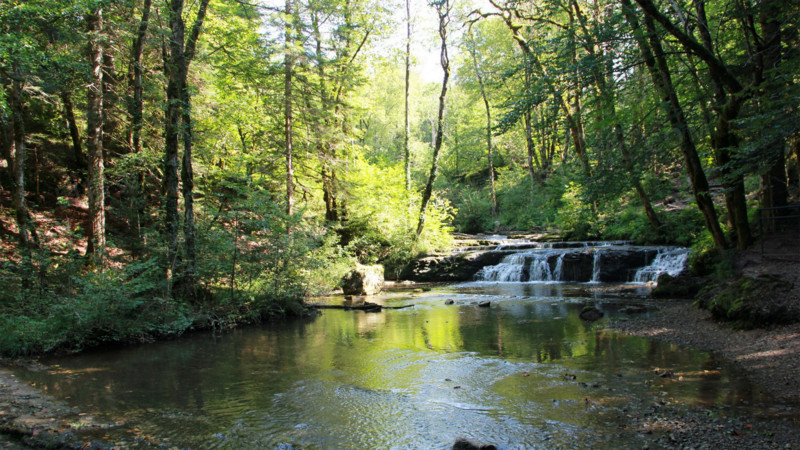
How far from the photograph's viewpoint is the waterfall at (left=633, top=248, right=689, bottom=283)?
15.9 metres

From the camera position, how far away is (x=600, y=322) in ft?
32.5

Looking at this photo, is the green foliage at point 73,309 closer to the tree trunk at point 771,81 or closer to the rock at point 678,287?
the tree trunk at point 771,81

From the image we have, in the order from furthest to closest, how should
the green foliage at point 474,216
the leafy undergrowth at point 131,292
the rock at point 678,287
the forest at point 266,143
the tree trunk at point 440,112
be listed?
the green foliage at point 474,216, the tree trunk at point 440,112, the rock at point 678,287, the forest at point 266,143, the leafy undergrowth at point 131,292

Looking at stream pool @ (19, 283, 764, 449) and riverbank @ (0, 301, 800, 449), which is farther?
stream pool @ (19, 283, 764, 449)

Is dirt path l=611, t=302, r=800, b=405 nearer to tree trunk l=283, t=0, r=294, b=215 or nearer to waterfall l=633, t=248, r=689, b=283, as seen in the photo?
waterfall l=633, t=248, r=689, b=283

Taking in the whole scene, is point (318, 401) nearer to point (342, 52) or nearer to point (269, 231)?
point (269, 231)

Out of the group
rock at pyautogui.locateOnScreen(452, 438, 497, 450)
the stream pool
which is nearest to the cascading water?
the stream pool

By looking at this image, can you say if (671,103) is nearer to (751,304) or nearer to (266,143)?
(751,304)

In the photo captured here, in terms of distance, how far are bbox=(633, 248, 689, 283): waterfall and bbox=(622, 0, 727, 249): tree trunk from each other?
13.4ft

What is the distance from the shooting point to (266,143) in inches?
721

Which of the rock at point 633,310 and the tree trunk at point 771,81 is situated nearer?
the tree trunk at point 771,81

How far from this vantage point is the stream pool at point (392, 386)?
4.61 m

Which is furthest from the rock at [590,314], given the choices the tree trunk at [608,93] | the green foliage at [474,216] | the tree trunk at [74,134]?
the green foliage at [474,216]

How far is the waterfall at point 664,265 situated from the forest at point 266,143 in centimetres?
128
